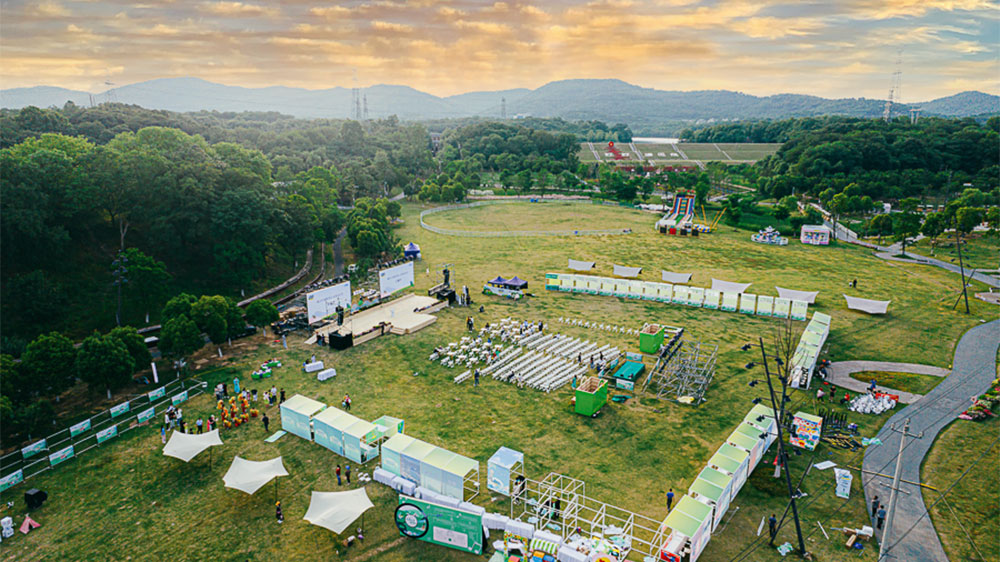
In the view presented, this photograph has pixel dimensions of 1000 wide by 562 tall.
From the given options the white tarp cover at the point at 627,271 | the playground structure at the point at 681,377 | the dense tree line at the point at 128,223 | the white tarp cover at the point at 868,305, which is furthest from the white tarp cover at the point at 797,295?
the dense tree line at the point at 128,223

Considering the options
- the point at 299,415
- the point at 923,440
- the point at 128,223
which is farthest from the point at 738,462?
the point at 128,223

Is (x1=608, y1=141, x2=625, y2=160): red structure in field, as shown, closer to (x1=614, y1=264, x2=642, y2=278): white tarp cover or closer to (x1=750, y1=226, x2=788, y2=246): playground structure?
(x1=750, y1=226, x2=788, y2=246): playground structure

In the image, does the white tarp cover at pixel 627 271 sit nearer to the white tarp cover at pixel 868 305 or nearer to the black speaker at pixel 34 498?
the white tarp cover at pixel 868 305

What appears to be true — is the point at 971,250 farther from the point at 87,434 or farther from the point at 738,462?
the point at 87,434

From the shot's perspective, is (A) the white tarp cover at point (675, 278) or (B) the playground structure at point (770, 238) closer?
(A) the white tarp cover at point (675, 278)

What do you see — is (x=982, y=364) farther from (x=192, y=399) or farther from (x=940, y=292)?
(x=192, y=399)
